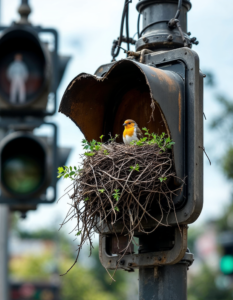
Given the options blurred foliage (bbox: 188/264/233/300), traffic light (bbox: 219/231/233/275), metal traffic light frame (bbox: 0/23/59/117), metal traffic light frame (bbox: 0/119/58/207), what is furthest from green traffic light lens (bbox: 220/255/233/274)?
blurred foliage (bbox: 188/264/233/300)

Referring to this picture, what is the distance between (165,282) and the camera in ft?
13.5

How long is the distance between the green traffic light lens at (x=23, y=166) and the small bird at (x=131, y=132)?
2.37 ft

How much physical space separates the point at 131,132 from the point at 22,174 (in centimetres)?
99

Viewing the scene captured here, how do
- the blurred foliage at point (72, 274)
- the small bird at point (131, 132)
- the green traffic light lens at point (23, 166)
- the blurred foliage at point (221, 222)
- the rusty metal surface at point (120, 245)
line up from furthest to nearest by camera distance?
the blurred foliage at point (72, 274), the blurred foliage at point (221, 222), the green traffic light lens at point (23, 166), the small bird at point (131, 132), the rusty metal surface at point (120, 245)

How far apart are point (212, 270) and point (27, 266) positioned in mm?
26699

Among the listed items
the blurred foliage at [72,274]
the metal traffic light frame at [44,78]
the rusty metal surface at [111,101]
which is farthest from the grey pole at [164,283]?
the blurred foliage at [72,274]

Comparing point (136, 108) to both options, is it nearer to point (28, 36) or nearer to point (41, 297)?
point (28, 36)

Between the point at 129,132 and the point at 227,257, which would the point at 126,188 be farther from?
the point at 227,257

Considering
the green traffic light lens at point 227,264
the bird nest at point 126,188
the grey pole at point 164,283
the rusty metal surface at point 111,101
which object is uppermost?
the rusty metal surface at point 111,101

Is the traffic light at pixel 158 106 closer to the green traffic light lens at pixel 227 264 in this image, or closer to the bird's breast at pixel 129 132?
the bird's breast at pixel 129 132

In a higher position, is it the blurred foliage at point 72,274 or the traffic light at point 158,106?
the traffic light at point 158,106

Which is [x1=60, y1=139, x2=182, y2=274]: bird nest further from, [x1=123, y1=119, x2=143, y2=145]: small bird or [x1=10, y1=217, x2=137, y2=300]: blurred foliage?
[x1=10, y1=217, x2=137, y2=300]: blurred foliage

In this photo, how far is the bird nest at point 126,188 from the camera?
4133 mm

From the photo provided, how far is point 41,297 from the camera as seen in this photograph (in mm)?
19047
